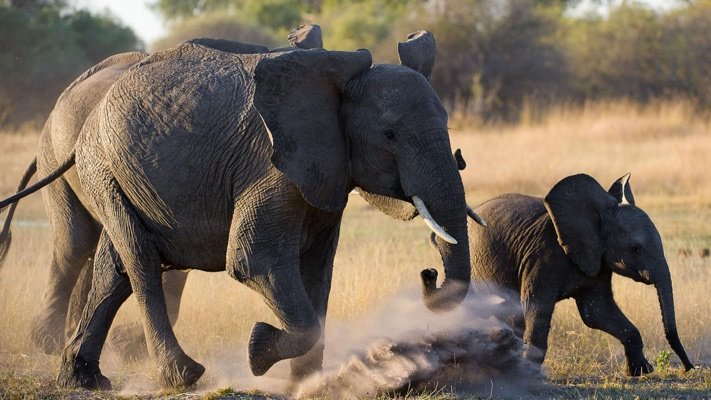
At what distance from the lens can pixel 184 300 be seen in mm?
9648

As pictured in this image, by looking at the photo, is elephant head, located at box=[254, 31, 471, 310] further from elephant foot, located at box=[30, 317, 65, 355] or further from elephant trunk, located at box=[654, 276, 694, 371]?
elephant foot, located at box=[30, 317, 65, 355]

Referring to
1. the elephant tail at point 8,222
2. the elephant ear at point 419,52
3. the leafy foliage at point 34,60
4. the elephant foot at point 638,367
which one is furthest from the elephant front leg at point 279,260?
the leafy foliage at point 34,60

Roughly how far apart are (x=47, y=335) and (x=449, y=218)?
3512 millimetres

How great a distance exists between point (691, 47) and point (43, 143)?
27.8 m

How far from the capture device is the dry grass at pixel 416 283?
7664mm

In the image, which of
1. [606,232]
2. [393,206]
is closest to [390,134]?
[393,206]

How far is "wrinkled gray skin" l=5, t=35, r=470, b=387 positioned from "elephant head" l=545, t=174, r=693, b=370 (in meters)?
1.70

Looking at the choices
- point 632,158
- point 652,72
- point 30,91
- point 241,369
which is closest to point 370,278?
point 241,369

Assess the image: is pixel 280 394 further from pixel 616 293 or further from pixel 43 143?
pixel 616 293

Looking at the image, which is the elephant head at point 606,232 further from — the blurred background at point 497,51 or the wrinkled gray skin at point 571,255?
the blurred background at point 497,51

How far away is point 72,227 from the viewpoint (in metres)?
8.09

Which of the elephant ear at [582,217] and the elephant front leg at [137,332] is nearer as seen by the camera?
the elephant ear at [582,217]

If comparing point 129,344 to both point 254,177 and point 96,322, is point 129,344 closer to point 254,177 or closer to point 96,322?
point 96,322

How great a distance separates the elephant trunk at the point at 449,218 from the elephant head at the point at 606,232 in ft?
6.44
